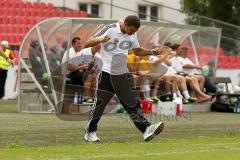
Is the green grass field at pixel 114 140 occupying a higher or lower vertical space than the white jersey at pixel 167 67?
lower

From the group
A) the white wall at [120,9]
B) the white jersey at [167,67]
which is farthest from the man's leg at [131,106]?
the white wall at [120,9]

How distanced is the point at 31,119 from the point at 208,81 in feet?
23.9

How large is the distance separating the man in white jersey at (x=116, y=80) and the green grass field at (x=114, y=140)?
27 cm

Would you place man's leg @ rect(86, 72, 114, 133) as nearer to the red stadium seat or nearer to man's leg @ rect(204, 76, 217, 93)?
man's leg @ rect(204, 76, 217, 93)

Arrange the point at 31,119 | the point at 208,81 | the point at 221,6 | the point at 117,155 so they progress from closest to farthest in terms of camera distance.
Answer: the point at 117,155, the point at 31,119, the point at 208,81, the point at 221,6

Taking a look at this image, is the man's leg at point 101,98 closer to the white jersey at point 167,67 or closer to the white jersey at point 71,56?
the white jersey at point 71,56

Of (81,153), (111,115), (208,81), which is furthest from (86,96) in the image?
(81,153)

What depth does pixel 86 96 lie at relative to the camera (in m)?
21.3

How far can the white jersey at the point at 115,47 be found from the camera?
13914 millimetres

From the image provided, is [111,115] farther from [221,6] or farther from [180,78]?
[221,6]

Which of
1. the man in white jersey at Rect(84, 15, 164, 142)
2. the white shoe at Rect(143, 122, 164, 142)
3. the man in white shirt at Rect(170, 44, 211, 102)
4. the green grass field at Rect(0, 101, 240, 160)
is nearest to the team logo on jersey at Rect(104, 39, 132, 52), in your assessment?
the man in white jersey at Rect(84, 15, 164, 142)

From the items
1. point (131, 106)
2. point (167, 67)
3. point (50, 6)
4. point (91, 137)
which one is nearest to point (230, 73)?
point (50, 6)

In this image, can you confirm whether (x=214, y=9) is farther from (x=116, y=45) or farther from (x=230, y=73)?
(x=116, y=45)

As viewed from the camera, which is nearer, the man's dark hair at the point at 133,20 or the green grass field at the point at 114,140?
the green grass field at the point at 114,140
